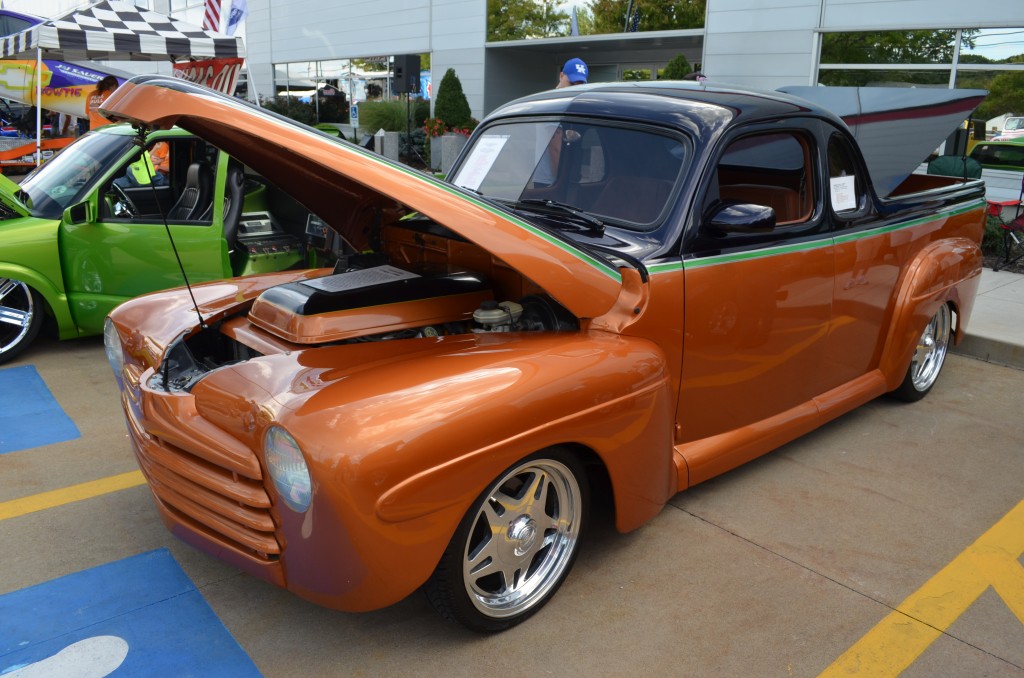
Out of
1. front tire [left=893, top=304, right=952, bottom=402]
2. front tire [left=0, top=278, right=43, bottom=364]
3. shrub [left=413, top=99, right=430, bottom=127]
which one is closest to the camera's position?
front tire [left=893, top=304, right=952, bottom=402]

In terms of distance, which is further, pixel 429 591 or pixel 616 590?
pixel 616 590

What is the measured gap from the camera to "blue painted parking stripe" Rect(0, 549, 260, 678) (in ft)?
8.59

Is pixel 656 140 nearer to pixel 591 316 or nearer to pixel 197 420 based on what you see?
pixel 591 316

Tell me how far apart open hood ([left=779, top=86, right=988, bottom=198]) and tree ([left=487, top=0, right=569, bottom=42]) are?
1196cm

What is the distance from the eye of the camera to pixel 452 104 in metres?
17.3

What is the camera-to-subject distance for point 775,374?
12.3 ft

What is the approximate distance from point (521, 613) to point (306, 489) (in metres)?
0.99

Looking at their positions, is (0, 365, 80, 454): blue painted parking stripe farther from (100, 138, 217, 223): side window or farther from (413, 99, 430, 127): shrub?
(413, 99, 430, 127): shrub

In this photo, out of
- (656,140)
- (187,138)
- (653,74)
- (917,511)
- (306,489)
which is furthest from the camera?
(653,74)

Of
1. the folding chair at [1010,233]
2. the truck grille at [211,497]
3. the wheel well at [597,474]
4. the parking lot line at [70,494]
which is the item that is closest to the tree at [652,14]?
the folding chair at [1010,233]

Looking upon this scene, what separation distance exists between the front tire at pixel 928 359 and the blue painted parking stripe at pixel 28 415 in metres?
4.83

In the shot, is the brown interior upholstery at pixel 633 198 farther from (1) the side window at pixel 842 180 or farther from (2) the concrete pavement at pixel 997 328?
(2) the concrete pavement at pixel 997 328

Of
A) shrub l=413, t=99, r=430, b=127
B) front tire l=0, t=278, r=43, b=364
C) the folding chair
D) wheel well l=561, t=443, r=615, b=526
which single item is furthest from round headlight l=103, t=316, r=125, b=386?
shrub l=413, t=99, r=430, b=127

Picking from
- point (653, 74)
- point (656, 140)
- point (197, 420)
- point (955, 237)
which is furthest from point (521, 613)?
point (653, 74)
